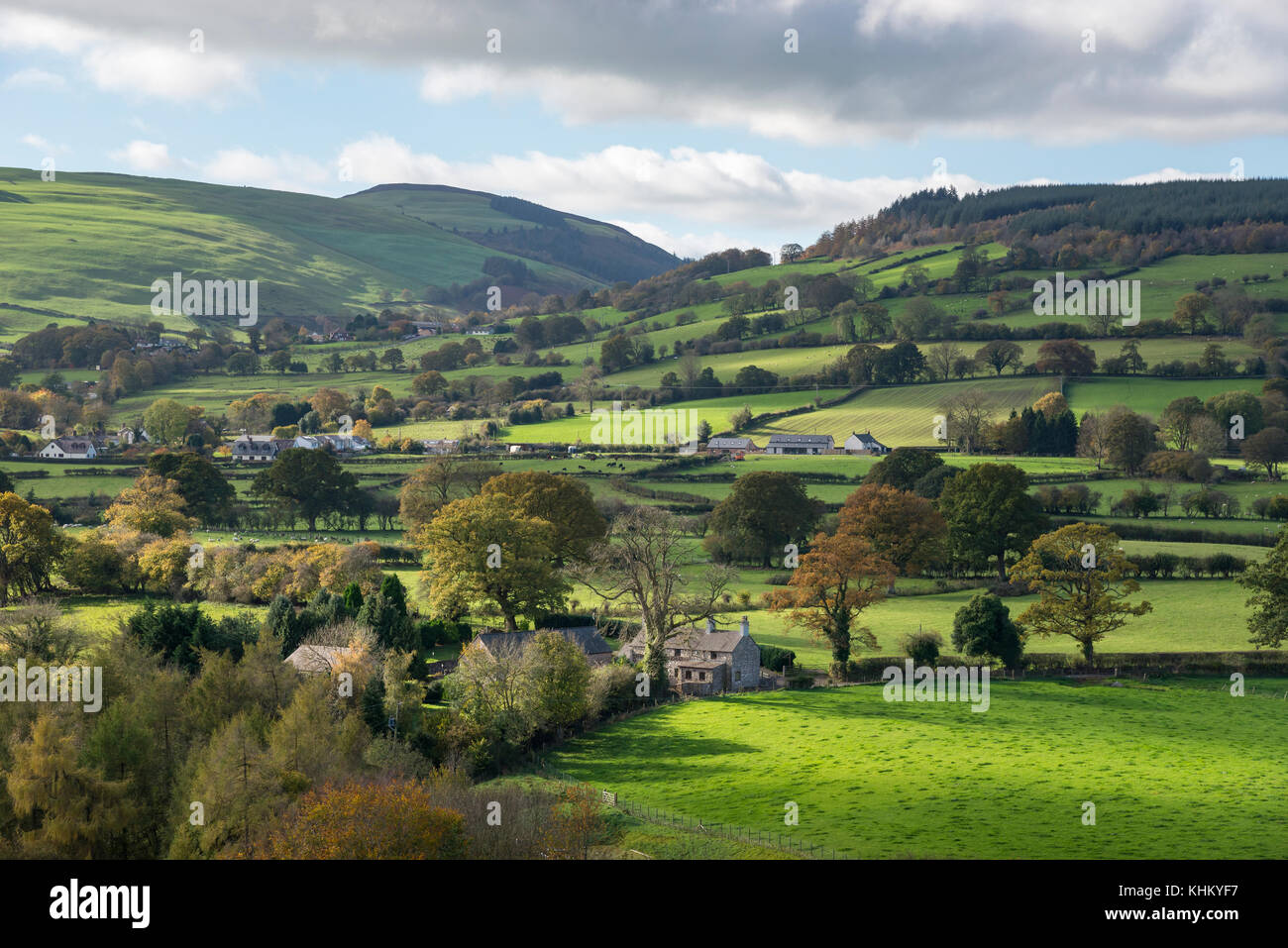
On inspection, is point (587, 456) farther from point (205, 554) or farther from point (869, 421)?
point (205, 554)

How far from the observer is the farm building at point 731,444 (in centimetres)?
11769

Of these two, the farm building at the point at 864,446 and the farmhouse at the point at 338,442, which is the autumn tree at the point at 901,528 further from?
the farmhouse at the point at 338,442

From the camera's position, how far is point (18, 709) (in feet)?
139

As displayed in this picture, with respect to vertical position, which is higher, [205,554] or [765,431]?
[765,431]

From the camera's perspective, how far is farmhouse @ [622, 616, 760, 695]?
190 feet

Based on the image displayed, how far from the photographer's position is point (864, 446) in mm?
116062

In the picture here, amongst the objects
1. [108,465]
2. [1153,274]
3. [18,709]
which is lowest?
[18,709]

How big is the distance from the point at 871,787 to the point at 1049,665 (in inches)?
898

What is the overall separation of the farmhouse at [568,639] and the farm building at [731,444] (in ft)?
178

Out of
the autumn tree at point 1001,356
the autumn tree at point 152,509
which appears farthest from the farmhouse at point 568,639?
the autumn tree at point 1001,356

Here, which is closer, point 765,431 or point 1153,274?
point 765,431

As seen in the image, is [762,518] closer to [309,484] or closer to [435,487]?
[435,487]
